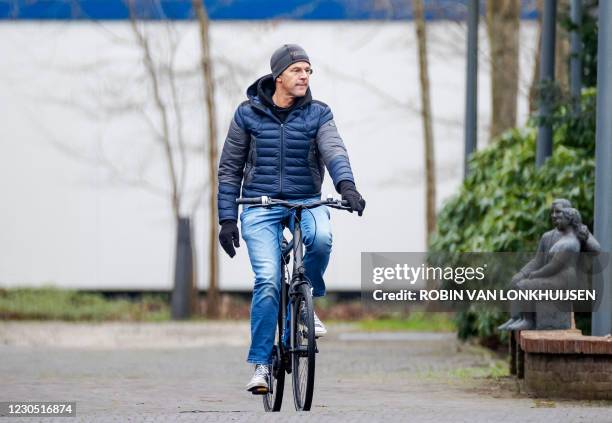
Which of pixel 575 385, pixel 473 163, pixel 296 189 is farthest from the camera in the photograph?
pixel 473 163

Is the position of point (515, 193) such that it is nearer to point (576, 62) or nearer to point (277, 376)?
point (576, 62)

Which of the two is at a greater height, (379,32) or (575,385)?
(379,32)

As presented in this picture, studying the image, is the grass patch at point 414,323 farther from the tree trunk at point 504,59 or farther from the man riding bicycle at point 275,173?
the man riding bicycle at point 275,173

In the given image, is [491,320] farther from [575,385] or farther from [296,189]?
[296,189]

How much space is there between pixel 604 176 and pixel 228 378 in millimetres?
3732

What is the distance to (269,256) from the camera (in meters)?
8.63

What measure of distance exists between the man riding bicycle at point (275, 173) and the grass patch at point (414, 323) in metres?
11.0

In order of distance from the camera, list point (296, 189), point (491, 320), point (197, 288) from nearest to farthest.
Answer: point (296, 189)
point (491, 320)
point (197, 288)

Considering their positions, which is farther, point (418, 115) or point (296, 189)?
point (418, 115)

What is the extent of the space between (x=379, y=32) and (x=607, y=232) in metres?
14.2

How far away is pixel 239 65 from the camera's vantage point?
76.9 ft

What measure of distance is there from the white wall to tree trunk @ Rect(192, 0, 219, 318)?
675 millimetres

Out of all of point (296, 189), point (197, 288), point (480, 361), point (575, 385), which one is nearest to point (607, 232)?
point (575, 385)

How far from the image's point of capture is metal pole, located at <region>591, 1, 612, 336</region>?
33.0 feet
